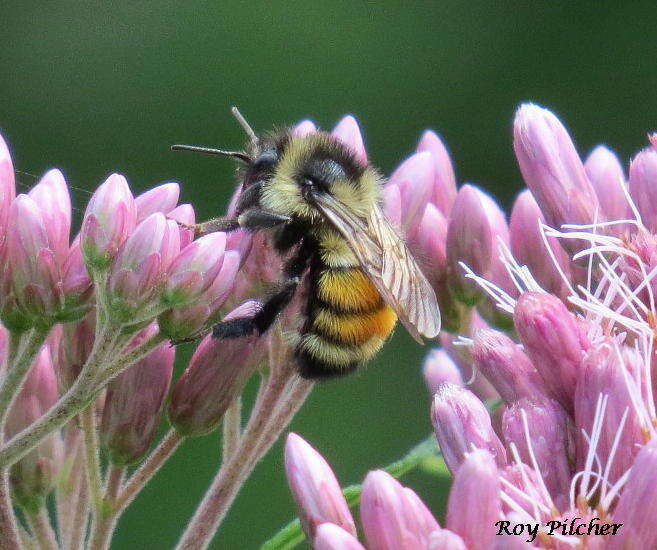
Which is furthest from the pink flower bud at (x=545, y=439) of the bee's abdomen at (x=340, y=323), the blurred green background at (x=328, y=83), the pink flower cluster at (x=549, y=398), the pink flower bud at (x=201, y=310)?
the blurred green background at (x=328, y=83)

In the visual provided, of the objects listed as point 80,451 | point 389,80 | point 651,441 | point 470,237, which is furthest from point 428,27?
point 651,441

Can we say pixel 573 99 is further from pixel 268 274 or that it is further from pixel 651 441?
pixel 651 441

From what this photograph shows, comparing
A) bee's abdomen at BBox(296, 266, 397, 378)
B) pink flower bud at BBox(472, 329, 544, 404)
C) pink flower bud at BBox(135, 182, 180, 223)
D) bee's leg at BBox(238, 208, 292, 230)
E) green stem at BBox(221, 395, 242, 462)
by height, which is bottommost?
green stem at BBox(221, 395, 242, 462)

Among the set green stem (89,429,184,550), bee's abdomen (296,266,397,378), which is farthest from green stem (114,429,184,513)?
bee's abdomen (296,266,397,378)

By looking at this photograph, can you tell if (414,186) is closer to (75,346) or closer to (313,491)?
(75,346)

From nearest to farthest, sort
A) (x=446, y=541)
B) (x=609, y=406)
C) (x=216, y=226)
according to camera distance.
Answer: (x=446, y=541)
(x=609, y=406)
(x=216, y=226)

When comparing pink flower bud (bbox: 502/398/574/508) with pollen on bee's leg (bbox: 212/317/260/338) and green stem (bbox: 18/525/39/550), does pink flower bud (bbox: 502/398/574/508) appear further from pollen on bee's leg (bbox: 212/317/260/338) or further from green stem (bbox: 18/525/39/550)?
green stem (bbox: 18/525/39/550)

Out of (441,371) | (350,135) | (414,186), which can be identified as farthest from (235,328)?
(441,371)
